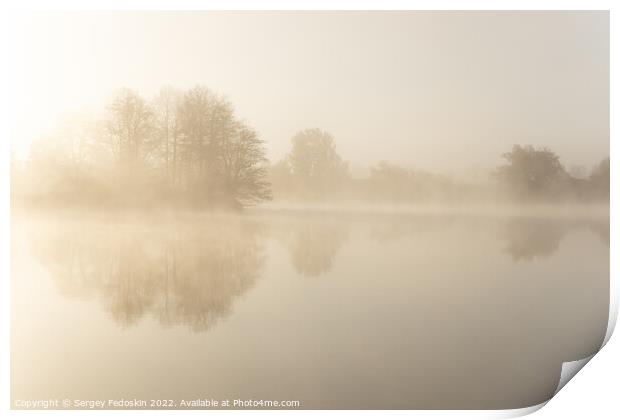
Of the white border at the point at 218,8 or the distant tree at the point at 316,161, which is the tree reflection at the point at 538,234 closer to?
the white border at the point at 218,8

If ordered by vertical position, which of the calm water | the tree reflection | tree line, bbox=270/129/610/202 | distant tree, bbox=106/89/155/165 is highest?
distant tree, bbox=106/89/155/165

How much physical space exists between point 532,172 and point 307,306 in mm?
Result: 1108

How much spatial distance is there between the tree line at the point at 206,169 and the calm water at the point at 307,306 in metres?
0.10

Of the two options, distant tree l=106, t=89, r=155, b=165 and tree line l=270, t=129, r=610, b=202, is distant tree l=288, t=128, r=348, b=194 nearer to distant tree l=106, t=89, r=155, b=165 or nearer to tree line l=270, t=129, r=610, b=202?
tree line l=270, t=129, r=610, b=202

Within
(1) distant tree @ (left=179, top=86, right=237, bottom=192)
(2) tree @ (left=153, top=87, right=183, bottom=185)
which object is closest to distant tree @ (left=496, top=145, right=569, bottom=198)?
(1) distant tree @ (left=179, top=86, right=237, bottom=192)

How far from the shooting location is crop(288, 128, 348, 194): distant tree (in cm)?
240

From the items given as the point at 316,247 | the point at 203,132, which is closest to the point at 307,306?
the point at 316,247

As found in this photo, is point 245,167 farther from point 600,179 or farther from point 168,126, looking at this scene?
point 600,179

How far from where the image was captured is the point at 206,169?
2412mm

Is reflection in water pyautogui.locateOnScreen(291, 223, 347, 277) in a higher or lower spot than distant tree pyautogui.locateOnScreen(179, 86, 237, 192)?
lower

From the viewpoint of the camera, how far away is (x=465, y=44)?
2.41 meters

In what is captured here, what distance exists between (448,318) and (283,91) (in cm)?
118

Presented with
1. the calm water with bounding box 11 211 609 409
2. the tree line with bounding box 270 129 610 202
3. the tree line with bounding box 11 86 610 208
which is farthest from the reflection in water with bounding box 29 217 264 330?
the tree line with bounding box 270 129 610 202

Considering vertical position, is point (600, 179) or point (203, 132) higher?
point (203, 132)
